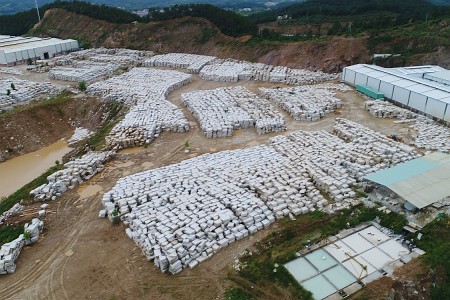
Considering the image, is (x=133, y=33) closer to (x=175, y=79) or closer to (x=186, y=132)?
(x=175, y=79)

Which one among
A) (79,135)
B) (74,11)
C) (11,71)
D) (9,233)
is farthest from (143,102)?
(74,11)

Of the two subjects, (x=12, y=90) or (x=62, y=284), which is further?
(x=12, y=90)

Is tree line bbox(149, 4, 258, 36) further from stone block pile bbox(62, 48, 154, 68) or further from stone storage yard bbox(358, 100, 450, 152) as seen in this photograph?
stone storage yard bbox(358, 100, 450, 152)

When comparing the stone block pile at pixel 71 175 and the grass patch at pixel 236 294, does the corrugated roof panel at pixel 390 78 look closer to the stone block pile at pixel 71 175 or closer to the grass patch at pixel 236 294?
the stone block pile at pixel 71 175

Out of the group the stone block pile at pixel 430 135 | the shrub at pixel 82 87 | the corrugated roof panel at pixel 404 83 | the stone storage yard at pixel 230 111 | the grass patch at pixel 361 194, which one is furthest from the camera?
the shrub at pixel 82 87

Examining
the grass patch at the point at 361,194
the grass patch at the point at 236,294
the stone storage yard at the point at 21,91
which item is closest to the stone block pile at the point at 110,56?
the stone storage yard at the point at 21,91

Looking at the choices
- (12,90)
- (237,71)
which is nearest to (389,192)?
(237,71)

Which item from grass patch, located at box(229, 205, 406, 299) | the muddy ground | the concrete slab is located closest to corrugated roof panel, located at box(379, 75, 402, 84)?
grass patch, located at box(229, 205, 406, 299)
